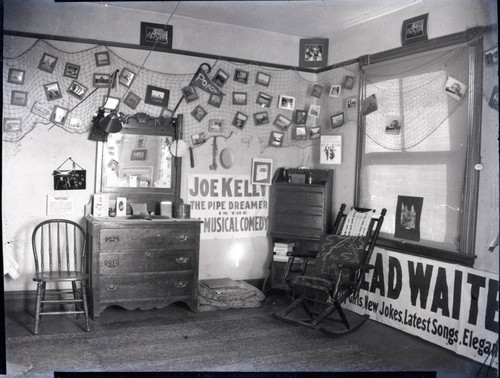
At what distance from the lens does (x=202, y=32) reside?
5.49 meters

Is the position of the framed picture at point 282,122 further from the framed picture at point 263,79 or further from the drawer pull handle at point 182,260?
the drawer pull handle at point 182,260

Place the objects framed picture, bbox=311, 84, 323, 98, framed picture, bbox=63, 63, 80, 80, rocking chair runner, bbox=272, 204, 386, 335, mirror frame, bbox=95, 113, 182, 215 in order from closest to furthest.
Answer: rocking chair runner, bbox=272, 204, 386, 335 < framed picture, bbox=63, 63, 80, 80 < mirror frame, bbox=95, 113, 182, 215 < framed picture, bbox=311, 84, 323, 98

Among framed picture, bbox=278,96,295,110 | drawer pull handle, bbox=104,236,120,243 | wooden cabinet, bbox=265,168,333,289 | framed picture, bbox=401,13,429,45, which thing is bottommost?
drawer pull handle, bbox=104,236,120,243

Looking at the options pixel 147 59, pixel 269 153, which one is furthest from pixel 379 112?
pixel 147 59

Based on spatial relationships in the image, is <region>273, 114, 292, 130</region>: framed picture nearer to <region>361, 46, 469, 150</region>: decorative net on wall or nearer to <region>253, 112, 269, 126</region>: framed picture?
<region>253, 112, 269, 126</region>: framed picture

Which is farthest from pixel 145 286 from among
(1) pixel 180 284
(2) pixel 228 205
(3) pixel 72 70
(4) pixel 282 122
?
(4) pixel 282 122

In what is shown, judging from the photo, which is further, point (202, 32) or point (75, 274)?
point (202, 32)

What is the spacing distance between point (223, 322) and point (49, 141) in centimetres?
234

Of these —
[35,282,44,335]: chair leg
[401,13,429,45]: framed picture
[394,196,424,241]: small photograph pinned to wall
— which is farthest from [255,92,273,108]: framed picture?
[35,282,44,335]: chair leg

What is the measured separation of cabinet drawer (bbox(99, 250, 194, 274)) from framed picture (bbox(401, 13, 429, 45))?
2.80m

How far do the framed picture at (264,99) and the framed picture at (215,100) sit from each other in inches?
17.3

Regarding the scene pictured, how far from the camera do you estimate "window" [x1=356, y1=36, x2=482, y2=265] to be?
414 centimetres

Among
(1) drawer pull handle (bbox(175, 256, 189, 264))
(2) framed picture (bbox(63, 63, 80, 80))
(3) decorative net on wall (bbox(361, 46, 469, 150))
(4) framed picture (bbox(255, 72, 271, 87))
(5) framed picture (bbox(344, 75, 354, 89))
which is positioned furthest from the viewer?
(4) framed picture (bbox(255, 72, 271, 87))

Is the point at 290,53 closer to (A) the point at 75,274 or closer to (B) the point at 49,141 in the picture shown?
(B) the point at 49,141
